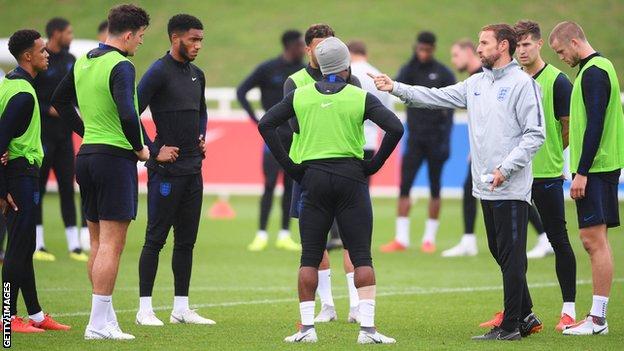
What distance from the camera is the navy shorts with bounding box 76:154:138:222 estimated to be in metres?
8.91

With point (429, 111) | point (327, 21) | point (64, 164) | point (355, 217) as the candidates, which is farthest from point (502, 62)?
point (327, 21)

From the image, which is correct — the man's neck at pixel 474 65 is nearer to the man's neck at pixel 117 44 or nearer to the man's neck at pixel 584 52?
the man's neck at pixel 584 52

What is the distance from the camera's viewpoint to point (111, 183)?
891 centimetres

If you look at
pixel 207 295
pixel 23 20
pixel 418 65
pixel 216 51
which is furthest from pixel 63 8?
pixel 207 295

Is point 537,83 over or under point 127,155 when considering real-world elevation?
over

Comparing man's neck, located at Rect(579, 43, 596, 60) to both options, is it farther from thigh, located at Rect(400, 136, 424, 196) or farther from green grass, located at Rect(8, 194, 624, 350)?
thigh, located at Rect(400, 136, 424, 196)

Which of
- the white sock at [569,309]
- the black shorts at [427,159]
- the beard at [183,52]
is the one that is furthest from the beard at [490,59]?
the black shorts at [427,159]

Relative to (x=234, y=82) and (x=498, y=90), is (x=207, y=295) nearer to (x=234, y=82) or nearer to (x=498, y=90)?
(x=498, y=90)

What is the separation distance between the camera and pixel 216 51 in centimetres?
3953

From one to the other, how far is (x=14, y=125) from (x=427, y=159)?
27.9 ft

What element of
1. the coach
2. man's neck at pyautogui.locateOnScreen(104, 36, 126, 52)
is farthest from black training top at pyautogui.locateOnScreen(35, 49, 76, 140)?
the coach

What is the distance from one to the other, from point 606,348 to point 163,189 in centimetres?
368

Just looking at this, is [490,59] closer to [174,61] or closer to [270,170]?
[174,61]

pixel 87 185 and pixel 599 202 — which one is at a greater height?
pixel 87 185
